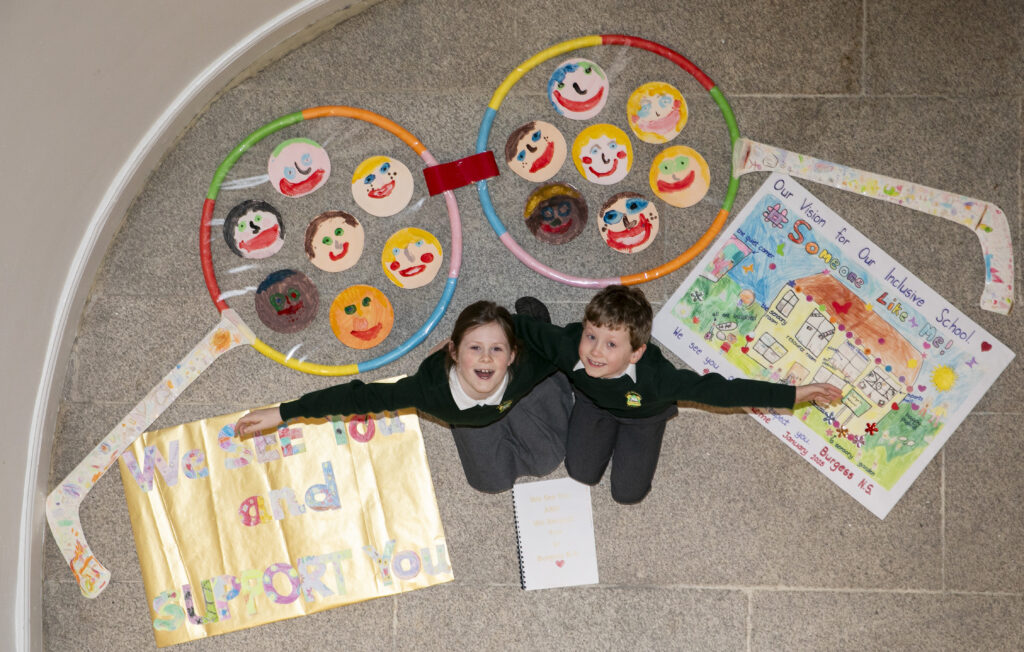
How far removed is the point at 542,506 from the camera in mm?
1578

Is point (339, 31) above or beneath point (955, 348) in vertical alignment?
above

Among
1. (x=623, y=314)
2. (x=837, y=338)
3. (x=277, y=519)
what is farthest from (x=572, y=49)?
(x=277, y=519)

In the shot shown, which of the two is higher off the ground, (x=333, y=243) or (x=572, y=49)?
(x=572, y=49)

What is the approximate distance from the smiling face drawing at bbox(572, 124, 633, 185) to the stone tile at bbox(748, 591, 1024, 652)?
3.22 feet

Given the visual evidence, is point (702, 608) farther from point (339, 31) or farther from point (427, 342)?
point (339, 31)

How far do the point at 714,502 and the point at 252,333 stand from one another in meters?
1.08

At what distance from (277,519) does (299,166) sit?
776 mm

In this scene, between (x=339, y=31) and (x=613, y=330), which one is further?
(x=339, y=31)

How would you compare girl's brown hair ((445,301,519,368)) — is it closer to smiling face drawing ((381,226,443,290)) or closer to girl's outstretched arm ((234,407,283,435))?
smiling face drawing ((381,226,443,290))

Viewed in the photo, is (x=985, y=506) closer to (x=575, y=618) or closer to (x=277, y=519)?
(x=575, y=618)

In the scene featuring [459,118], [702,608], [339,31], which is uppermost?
[339,31]

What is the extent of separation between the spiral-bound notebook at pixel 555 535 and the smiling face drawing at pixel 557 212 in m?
0.55

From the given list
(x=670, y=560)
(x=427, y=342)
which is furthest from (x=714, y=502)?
(x=427, y=342)

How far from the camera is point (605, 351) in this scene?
4.28 ft
